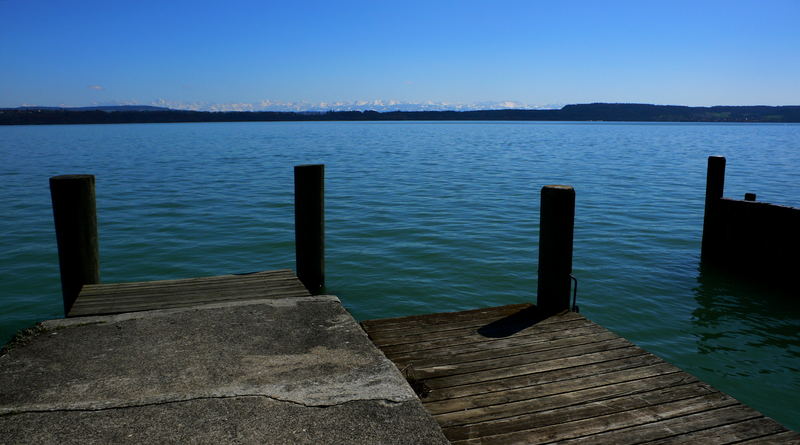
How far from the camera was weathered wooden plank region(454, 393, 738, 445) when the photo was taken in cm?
376

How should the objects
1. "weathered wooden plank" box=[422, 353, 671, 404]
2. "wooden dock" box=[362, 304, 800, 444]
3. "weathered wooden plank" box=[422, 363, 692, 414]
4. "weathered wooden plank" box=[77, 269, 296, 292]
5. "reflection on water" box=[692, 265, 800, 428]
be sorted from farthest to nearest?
"reflection on water" box=[692, 265, 800, 428] < "weathered wooden plank" box=[77, 269, 296, 292] < "weathered wooden plank" box=[422, 353, 671, 404] < "weathered wooden plank" box=[422, 363, 692, 414] < "wooden dock" box=[362, 304, 800, 444]

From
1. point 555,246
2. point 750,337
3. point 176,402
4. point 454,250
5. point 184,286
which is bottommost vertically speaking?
point 750,337

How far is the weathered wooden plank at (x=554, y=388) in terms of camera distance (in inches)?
165

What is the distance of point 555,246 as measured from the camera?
6.12 meters

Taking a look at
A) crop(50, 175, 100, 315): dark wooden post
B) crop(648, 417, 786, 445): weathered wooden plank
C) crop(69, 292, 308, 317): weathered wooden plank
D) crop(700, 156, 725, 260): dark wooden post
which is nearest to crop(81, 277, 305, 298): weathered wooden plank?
crop(50, 175, 100, 315): dark wooden post

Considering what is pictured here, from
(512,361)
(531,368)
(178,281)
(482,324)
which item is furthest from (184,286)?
(531,368)

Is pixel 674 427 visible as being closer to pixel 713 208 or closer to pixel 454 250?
pixel 713 208

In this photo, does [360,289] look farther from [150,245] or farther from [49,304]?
[150,245]

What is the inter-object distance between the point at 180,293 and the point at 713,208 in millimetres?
9564

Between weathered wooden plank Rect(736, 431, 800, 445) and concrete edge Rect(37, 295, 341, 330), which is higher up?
concrete edge Rect(37, 295, 341, 330)

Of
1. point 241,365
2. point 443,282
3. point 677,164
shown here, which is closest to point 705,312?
point 443,282

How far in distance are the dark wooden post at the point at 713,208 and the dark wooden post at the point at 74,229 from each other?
996cm

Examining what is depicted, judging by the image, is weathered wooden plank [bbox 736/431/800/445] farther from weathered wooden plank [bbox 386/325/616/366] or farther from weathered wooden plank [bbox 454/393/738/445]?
weathered wooden plank [bbox 386/325/616/366]

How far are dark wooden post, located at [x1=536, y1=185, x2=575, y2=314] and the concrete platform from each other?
7.32 feet
